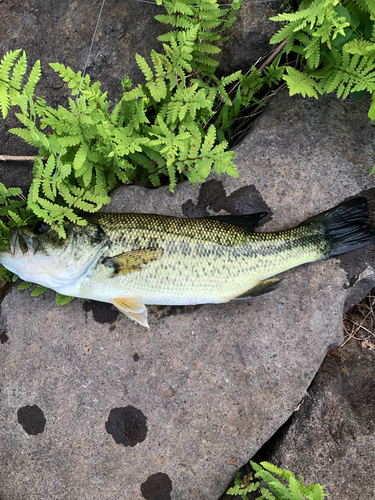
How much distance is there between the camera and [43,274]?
12.7 feet

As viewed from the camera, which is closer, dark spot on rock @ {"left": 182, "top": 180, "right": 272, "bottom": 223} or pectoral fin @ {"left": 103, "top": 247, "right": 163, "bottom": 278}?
pectoral fin @ {"left": 103, "top": 247, "right": 163, "bottom": 278}

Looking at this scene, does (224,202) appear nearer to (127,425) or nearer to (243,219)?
(243,219)

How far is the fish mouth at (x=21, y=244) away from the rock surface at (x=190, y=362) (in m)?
0.82

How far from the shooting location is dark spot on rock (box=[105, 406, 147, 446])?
413cm

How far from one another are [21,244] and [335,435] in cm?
407

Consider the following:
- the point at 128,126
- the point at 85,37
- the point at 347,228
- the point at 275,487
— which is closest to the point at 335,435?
the point at 275,487

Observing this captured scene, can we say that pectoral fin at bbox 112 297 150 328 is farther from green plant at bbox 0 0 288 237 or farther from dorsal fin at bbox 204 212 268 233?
dorsal fin at bbox 204 212 268 233

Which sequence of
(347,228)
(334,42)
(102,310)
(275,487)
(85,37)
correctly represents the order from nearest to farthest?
(275,487), (334,42), (347,228), (102,310), (85,37)

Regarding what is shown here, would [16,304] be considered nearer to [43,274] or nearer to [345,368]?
[43,274]

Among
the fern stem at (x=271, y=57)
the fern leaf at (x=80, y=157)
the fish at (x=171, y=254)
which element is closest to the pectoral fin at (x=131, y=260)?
the fish at (x=171, y=254)

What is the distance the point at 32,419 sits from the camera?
4.21 metres

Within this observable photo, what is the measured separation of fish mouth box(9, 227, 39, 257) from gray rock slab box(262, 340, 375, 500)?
11.6 ft

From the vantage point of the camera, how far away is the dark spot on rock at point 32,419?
4.21 meters

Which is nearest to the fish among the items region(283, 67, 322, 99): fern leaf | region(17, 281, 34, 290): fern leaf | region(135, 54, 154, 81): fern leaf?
region(17, 281, 34, 290): fern leaf
